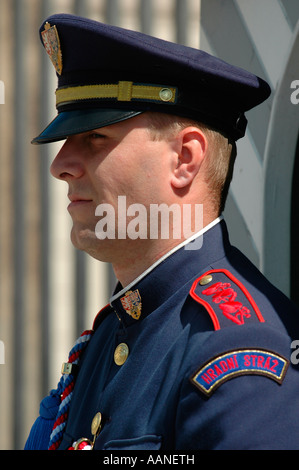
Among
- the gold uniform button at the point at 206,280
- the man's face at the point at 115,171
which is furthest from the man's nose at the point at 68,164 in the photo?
the gold uniform button at the point at 206,280

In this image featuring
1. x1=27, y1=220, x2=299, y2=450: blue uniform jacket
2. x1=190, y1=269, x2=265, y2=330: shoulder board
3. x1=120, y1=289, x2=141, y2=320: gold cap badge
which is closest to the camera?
x1=27, y1=220, x2=299, y2=450: blue uniform jacket

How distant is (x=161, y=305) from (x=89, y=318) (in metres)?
1.32

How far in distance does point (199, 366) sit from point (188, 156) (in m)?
0.53

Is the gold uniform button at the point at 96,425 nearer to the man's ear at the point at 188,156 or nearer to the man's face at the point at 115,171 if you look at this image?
the man's face at the point at 115,171

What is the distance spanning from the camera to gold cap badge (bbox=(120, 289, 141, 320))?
5.66ft

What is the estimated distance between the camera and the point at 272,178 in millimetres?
2570

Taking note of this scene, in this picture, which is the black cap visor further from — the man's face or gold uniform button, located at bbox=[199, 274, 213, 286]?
gold uniform button, located at bbox=[199, 274, 213, 286]

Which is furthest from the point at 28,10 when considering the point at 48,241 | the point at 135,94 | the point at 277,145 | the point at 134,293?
the point at 134,293

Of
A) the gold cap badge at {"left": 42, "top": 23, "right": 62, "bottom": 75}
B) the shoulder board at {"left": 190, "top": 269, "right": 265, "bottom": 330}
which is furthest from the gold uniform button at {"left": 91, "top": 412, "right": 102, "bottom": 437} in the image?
the gold cap badge at {"left": 42, "top": 23, "right": 62, "bottom": 75}

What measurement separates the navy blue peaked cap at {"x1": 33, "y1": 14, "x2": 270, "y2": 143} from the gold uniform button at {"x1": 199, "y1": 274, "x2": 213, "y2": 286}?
0.38 meters

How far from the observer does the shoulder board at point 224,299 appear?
1521mm

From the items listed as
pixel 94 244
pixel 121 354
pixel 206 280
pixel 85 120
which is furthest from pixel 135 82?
pixel 121 354

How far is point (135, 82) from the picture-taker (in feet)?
5.62
